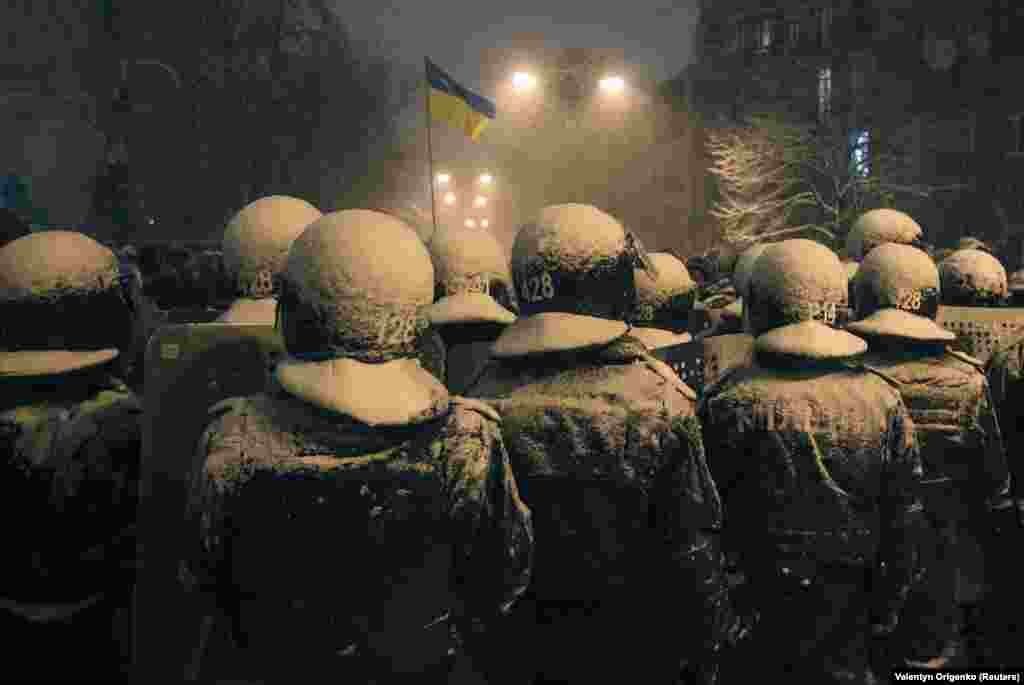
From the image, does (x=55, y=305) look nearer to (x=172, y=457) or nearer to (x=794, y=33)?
(x=172, y=457)

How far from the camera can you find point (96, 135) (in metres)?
14.0

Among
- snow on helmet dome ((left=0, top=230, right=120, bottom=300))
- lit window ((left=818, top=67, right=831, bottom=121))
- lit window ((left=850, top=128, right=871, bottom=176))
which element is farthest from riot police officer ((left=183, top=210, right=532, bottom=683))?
lit window ((left=818, top=67, right=831, bottom=121))

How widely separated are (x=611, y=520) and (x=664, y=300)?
10.3ft

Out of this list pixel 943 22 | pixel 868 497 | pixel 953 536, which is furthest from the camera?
pixel 943 22

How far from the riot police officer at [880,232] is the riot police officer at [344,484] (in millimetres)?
6729

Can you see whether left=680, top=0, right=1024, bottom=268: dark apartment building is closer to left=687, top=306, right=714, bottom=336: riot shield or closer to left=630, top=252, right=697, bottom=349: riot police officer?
left=687, top=306, right=714, bottom=336: riot shield

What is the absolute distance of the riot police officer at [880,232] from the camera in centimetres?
782

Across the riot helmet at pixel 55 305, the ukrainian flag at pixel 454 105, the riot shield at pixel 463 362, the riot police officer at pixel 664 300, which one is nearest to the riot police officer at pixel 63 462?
the riot helmet at pixel 55 305

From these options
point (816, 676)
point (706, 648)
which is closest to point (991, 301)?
point (816, 676)

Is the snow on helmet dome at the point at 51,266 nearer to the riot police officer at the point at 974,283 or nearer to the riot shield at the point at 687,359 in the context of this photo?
the riot shield at the point at 687,359

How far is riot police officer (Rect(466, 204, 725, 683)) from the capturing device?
3.05 m

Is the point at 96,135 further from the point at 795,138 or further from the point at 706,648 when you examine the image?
the point at 795,138

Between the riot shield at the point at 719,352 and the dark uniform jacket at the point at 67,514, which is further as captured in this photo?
the riot shield at the point at 719,352

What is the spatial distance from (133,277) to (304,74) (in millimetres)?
19149
